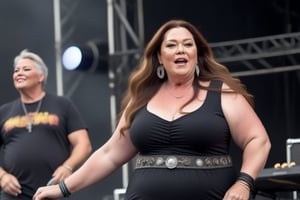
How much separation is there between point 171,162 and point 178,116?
19cm

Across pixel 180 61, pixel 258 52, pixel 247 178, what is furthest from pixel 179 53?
pixel 258 52

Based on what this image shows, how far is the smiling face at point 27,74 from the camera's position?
18.7ft

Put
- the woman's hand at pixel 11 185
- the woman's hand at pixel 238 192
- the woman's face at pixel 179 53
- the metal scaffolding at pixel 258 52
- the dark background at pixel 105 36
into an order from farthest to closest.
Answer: the dark background at pixel 105 36 → the metal scaffolding at pixel 258 52 → the woman's hand at pixel 11 185 → the woman's face at pixel 179 53 → the woman's hand at pixel 238 192

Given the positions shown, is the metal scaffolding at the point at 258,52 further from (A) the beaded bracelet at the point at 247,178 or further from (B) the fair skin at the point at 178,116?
(A) the beaded bracelet at the point at 247,178

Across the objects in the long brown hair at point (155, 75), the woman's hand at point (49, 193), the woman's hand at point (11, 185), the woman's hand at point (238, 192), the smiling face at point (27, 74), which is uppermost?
the long brown hair at point (155, 75)

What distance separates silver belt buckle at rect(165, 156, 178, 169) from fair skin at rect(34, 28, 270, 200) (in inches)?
6.7

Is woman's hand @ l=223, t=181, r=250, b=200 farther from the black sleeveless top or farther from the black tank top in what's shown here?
the black tank top

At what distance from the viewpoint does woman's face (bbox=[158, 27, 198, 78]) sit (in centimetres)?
359

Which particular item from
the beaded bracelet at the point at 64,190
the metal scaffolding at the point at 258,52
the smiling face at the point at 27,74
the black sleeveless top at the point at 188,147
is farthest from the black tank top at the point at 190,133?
the metal scaffolding at the point at 258,52

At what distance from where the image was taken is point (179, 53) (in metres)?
3.59

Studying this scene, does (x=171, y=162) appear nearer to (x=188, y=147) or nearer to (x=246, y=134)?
(x=188, y=147)

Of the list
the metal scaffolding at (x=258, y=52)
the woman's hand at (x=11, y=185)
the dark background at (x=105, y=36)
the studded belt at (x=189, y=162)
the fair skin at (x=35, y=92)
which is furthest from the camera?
the dark background at (x=105, y=36)

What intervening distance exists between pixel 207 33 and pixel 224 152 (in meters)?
6.37

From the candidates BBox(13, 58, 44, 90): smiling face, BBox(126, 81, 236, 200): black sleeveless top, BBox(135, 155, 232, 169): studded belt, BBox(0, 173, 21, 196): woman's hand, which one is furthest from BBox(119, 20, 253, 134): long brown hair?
BBox(13, 58, 44, 90): smiling face
